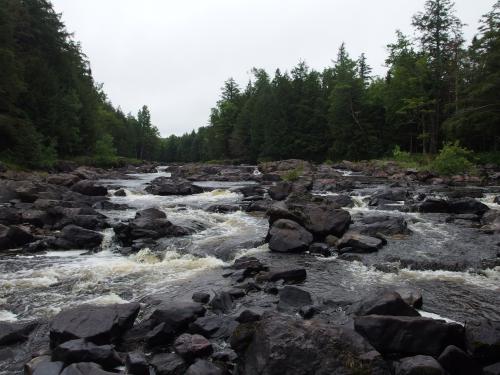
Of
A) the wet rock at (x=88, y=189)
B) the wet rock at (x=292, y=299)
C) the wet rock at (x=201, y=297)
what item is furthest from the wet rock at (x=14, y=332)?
the wet rock at (x=88, y=189)

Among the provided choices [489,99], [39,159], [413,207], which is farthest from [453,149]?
[39,159]

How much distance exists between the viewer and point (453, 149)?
35594 mm

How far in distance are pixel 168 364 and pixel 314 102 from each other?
73.0m

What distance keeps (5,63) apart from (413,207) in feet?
120

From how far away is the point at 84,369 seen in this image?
614 cm

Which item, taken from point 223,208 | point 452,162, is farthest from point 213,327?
point 452,162

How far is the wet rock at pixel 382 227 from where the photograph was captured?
1619 cm

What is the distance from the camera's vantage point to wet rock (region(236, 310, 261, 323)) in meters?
8.05

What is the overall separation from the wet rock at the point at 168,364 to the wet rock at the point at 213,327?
996 mm

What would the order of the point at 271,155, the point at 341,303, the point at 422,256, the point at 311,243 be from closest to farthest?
the point at 341,303, the point at 422,256, the point at 311,243, the point at 271,155

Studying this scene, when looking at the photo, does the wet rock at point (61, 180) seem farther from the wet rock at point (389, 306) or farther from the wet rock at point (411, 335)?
the wet rock at point (411, 335)

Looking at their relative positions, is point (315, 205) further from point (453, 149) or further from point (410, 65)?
point (410, 65)

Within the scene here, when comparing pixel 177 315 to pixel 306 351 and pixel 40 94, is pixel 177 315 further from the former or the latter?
pixel 40 94

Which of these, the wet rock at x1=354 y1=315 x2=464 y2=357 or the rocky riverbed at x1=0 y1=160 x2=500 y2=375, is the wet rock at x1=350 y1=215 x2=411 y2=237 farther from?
the wet rock at x1=354 y1=315 x2=464 y2=357
